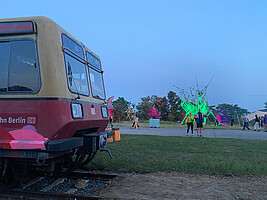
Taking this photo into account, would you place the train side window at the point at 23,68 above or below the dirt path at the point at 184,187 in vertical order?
above

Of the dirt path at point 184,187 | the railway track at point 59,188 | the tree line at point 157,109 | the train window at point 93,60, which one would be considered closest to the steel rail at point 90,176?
the railway track at point 59,188

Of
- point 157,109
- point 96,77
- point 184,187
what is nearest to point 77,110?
point 96,77

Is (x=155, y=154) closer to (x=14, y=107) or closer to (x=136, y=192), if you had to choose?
(x=136, y=192)

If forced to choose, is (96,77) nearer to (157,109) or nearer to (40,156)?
(40,156)

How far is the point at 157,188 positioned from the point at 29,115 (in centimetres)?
261

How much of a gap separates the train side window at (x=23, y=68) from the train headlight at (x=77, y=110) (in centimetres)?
65

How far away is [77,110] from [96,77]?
179cm

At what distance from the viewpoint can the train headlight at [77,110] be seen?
3.95 metres

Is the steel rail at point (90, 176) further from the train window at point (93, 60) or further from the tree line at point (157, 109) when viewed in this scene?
the tree line at point (157, 109)

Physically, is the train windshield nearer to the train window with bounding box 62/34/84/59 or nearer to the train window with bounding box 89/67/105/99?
the train window with bounding box 89/67/105/99

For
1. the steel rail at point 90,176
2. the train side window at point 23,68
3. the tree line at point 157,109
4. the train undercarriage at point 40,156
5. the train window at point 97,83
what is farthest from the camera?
the tree line at point 157,109

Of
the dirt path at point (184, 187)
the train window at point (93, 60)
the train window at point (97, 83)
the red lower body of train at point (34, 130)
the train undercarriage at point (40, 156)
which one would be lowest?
the dirt path at point (184, 187)

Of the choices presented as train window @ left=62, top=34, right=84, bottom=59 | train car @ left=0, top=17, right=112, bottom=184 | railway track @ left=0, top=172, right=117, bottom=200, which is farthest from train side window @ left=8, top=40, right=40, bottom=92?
railway track @ left=0, top=172, right=117, bottom=200

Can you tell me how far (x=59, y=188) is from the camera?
468cm
